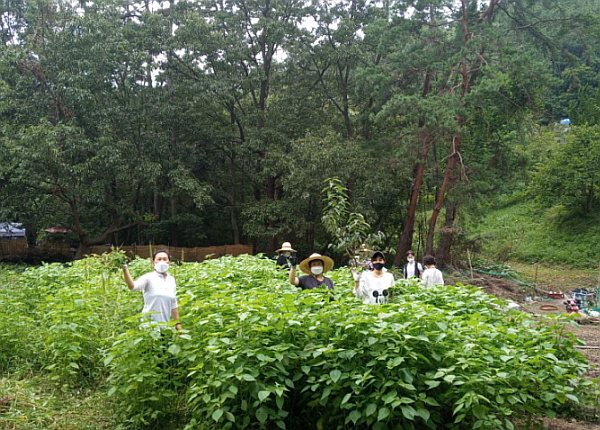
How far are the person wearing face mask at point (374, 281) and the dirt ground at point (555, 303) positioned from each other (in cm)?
165

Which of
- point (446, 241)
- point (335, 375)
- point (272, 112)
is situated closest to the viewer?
point (335, 375)

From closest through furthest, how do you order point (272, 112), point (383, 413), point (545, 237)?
point (383, 413) < point (272, 112) < point (545, 237)

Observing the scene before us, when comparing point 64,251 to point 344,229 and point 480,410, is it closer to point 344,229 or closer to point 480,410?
point 344,229

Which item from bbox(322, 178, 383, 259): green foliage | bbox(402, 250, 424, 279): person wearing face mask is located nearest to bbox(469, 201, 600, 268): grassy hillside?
bbox(402, 250, 424, 279): person wearing face mask

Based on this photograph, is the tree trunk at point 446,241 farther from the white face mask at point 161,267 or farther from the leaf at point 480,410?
the leaf at point 480,410

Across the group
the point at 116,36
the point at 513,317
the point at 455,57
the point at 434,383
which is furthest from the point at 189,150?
the point at 434,383

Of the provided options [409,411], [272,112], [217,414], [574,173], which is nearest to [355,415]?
[409,411]

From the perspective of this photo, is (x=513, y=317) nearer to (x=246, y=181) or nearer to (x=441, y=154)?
(x=441, y=154)

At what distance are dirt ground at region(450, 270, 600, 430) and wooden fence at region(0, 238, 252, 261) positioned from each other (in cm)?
963

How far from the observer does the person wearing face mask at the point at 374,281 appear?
20.8 feet

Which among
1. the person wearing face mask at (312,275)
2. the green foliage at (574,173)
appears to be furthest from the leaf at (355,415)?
the green foliage at (574,173)

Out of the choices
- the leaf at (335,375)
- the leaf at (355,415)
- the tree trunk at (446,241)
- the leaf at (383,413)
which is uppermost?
the leaf at (335,375)

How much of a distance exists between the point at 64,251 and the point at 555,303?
62.9 feet

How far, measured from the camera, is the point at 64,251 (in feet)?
82.4
